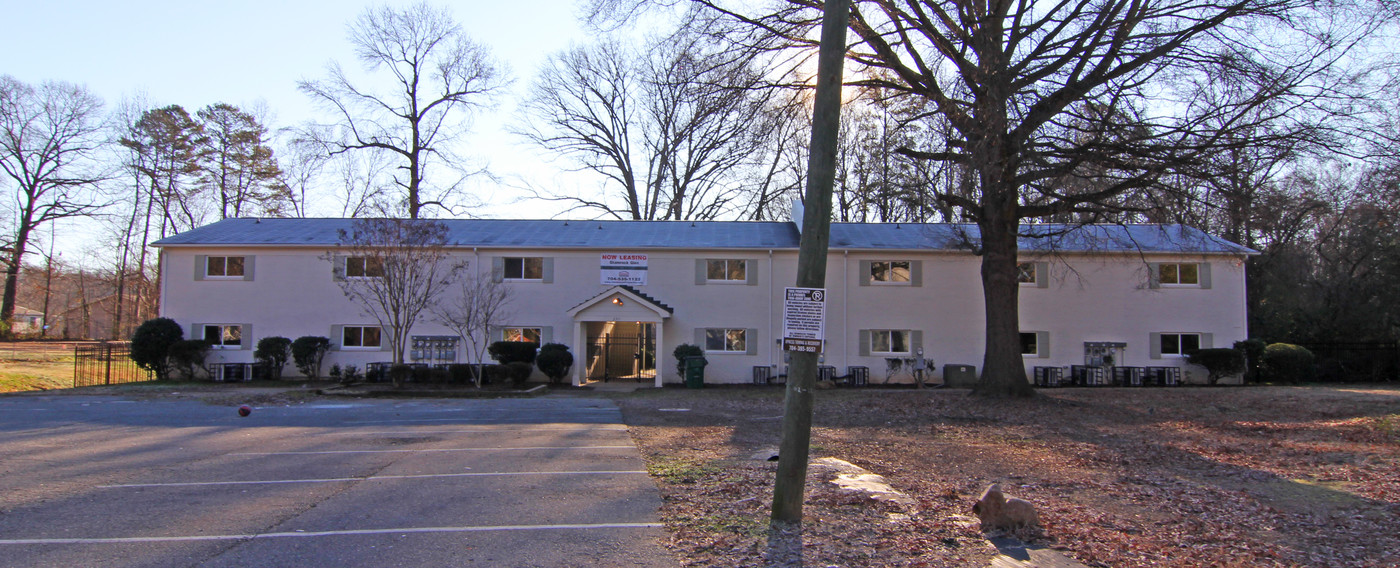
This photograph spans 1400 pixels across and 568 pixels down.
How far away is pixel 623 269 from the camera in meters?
26.6

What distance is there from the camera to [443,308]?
85.6 ft

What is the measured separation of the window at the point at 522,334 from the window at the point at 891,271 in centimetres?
1104

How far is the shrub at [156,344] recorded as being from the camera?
25.4m

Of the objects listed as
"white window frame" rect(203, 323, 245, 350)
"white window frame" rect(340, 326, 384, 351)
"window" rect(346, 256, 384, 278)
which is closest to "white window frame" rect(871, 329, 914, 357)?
"window" rect(346, 256, 384, 278)

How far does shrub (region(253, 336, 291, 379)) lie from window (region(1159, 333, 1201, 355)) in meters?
28.1

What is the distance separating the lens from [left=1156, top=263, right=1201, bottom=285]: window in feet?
89.0

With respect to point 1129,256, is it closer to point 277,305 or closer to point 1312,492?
point 1312,492

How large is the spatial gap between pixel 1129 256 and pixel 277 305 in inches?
1076

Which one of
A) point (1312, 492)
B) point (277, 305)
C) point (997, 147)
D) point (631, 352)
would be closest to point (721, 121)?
point (997, 147)

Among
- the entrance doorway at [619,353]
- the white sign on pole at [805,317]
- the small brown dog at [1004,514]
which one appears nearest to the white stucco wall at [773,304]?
the entrance doorway at [619,353]

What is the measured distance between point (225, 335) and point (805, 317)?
26.1m

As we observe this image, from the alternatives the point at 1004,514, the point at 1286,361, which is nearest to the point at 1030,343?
the point at 1286,361

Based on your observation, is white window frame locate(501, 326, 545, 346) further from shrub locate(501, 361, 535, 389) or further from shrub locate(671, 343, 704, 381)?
shrub locate(671, 343, 704, 381)

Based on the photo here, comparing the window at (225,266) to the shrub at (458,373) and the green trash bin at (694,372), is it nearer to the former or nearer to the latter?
the shrub at (458,373)
